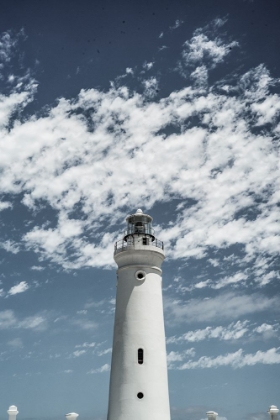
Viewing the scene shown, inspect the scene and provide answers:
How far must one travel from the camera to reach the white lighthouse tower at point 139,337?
2109 cm

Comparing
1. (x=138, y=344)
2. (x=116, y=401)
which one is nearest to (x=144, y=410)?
(x=116, y=401)

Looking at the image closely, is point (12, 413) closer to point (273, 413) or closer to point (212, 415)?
point (212, 415)

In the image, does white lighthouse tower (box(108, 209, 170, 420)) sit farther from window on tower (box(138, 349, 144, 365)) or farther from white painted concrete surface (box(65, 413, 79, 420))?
white painted concrete surface (box(65, 413, 79, 420))

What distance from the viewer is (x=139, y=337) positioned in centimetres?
2208

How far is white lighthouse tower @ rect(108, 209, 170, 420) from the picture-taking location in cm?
2109

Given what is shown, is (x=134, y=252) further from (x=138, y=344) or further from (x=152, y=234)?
(x=138, y=344)

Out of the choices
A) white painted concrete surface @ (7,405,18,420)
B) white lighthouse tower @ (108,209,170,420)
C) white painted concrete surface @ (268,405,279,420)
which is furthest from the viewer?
white painted concrete surface @ (268,405,279,420)

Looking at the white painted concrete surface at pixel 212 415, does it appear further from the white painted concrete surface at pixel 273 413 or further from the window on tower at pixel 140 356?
the window on tower at pixel 140 356

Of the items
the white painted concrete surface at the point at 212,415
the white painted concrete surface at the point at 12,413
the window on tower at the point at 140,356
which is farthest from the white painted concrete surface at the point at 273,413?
the white painted concrete surface at the point at 12,413

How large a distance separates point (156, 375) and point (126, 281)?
497 cm

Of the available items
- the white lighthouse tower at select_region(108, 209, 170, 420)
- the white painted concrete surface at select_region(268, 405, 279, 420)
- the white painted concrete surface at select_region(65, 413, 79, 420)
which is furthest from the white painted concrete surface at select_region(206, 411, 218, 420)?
the white painted concrete surface at select_region(65, 413, 79, 420)

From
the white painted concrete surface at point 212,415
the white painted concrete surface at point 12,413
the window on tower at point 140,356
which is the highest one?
the window on tower at point 140,356

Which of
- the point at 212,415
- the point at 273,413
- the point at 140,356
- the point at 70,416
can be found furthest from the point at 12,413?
the point at 273,413

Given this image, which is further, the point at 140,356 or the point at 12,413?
the point at 140,356
